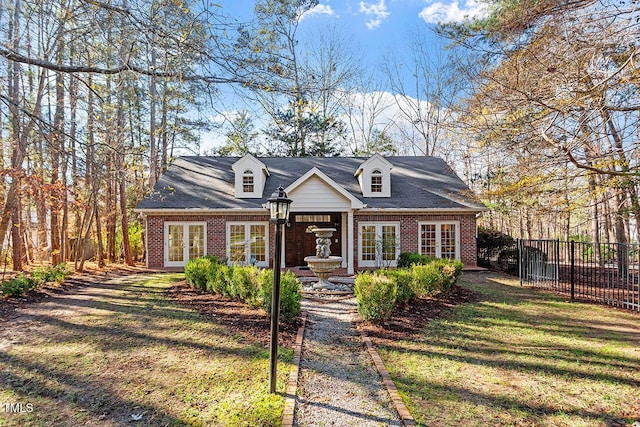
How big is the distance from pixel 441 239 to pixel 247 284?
9.89 metres

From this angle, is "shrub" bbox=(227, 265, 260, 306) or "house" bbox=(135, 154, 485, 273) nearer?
"shrub" bbox=(227, 265, 260, 306)

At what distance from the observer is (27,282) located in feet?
28.7

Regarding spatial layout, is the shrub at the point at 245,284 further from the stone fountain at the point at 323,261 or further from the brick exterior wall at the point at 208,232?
the brick exterior wall at the point at 208,232

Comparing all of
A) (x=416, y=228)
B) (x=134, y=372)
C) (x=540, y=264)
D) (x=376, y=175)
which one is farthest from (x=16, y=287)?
(x=540, y=264)

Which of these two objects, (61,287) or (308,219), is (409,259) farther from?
(61,287)

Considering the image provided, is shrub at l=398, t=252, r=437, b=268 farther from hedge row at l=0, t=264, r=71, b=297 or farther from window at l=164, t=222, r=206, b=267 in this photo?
hedge row at l=0, t=264, r=71, b=297

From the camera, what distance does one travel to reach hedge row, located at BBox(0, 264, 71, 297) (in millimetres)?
8344

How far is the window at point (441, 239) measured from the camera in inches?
583

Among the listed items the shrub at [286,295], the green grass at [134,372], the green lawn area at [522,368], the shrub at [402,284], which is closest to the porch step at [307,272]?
the shrub at [402,284]

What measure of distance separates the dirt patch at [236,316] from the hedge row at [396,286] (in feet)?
4.74

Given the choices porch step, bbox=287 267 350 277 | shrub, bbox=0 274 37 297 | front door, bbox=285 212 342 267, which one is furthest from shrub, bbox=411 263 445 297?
shrub, bbox=0 274 37 297

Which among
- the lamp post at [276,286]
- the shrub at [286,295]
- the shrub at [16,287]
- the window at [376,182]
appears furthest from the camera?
the window at [376,182]

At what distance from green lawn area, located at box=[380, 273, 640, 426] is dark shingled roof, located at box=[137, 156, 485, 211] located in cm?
633

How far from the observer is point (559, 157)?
7.30 metres
